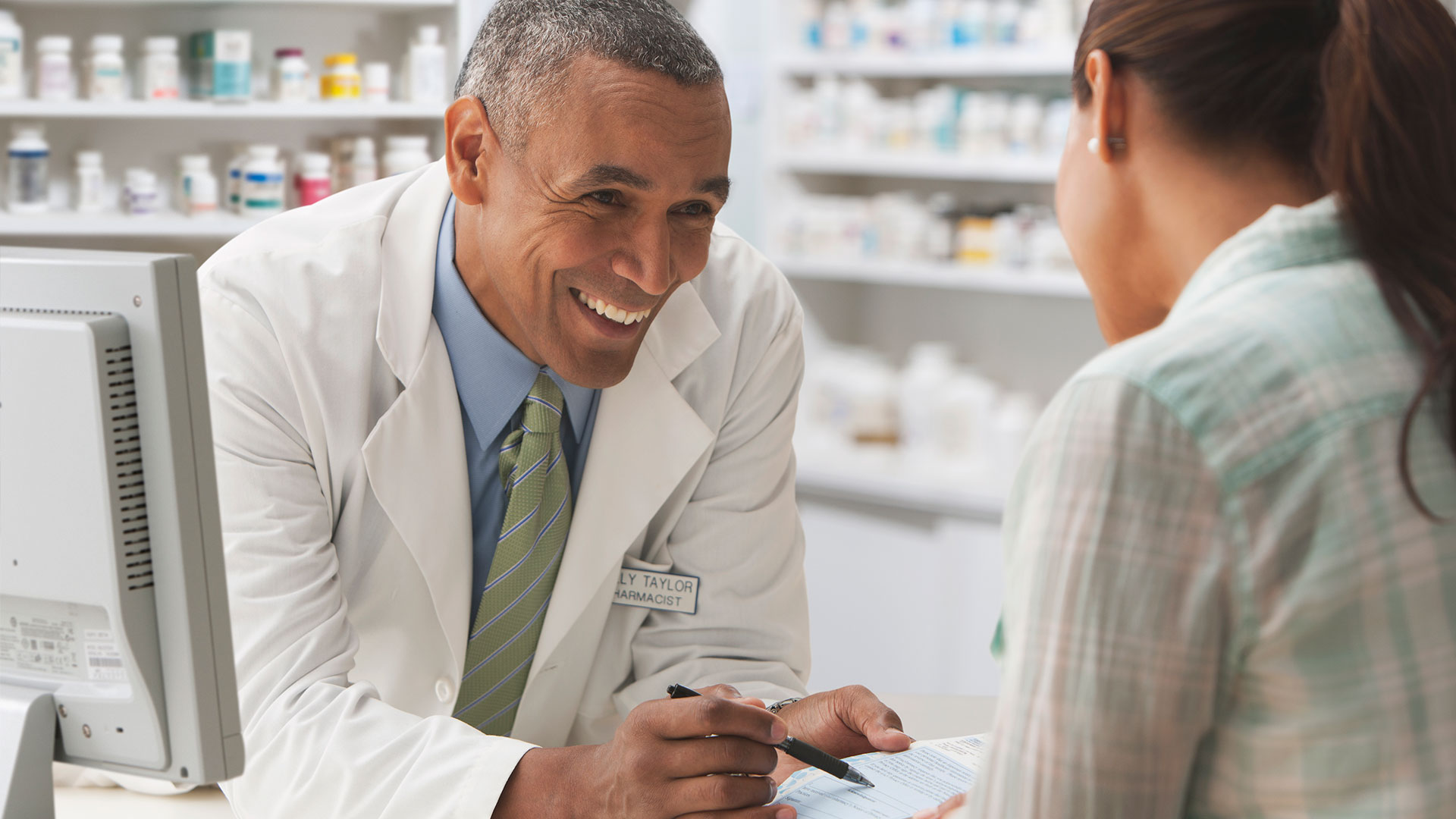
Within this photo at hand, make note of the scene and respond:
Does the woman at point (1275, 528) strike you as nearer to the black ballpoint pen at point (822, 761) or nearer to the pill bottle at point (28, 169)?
the black ballpoint pen at point (822, 761)

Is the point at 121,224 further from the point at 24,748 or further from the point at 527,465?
the point at 24,748

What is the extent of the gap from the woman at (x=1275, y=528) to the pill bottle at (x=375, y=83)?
238 centimetres

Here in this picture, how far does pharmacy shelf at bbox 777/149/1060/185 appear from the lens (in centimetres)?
320

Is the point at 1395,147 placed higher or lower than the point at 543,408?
higher

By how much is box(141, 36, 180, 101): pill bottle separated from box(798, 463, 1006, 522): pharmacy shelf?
5.72 ft

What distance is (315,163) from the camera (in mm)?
2834

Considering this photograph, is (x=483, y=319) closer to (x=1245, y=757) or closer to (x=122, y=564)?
(x=122, y=564)

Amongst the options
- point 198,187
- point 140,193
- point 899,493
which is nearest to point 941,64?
point 899,493

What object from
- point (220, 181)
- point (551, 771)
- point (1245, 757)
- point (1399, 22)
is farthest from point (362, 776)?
point (220, 181)

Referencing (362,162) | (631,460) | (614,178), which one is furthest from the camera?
(362,162)

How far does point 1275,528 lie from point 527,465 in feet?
2.94

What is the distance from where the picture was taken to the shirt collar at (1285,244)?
753 mm

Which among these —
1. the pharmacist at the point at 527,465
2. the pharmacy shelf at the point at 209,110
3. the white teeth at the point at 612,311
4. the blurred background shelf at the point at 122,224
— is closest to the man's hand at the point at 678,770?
the pharmacist at the point at 527,465

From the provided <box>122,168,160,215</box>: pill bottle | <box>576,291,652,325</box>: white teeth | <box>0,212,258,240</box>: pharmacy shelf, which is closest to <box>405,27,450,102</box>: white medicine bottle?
<box>0,212,258,240</box>: pharmacy shelf
